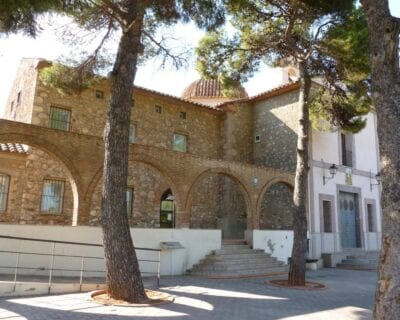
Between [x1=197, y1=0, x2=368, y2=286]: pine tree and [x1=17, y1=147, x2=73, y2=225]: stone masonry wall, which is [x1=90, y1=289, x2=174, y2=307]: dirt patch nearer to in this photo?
[x1=197, y1=0, x2=368, y2=286]: pine tree

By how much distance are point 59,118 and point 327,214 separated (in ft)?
37.6

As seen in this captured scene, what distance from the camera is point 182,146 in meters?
16.4

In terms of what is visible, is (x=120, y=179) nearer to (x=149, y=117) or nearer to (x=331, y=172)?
(x=149, y=117)

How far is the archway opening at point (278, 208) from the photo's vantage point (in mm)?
15737

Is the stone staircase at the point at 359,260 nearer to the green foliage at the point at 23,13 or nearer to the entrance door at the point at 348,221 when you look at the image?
the entrance door at the point at 348,221

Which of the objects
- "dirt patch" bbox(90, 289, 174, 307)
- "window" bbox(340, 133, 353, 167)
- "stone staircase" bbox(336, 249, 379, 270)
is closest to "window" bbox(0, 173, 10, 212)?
"dirt patch" bbox(90, 289, 174, 307)

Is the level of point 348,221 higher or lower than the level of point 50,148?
lower

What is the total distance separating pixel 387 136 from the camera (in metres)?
5.17

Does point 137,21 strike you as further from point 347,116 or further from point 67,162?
point 347,116

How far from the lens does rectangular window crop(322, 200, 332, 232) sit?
1628 cm

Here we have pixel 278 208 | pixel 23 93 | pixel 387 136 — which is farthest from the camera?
pixel 278 208

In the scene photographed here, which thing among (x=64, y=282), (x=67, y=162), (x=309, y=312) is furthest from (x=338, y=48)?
(x=64, y=282)

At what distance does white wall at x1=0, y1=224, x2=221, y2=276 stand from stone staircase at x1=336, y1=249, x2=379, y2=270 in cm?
619

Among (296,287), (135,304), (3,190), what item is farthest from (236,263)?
→ (3,190)
